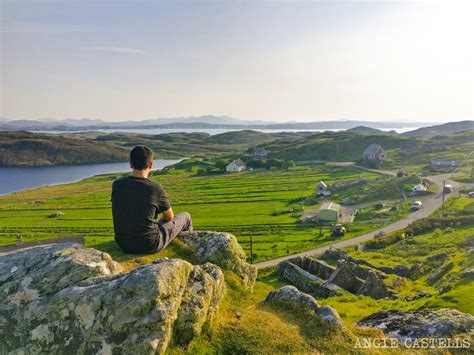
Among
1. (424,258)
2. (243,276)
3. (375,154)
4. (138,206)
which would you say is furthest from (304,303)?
(375,154)

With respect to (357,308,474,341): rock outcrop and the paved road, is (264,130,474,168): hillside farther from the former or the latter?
(357,308,474,341): rock outcrop

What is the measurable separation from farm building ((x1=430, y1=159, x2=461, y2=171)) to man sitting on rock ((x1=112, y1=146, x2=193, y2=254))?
130 metres

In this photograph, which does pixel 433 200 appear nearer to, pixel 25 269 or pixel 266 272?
pixel 266 272

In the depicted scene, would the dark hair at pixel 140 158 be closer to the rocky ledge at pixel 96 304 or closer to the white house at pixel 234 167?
the rocky ledge at pixel 96 304

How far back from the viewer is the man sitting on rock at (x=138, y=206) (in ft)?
35.7

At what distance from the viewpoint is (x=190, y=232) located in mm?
14016

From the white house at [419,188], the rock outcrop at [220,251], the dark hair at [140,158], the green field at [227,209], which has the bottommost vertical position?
the green field at [227,209]

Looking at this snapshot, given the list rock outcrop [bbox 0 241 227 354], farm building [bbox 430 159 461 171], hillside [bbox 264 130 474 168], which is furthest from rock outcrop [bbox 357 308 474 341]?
hillside [bbox 264 130 474 168]

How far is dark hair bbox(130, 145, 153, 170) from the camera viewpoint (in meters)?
11.1

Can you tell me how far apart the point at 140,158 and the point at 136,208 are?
148 centimetres

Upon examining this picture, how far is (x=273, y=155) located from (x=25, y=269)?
183451 mm

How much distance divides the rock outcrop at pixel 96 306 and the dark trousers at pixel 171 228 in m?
2.18

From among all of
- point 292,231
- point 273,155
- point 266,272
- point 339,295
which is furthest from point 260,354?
point 273,155

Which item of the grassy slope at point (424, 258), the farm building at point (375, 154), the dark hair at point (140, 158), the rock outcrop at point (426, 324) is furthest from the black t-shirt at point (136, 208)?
the farm building at point (375, 154)
